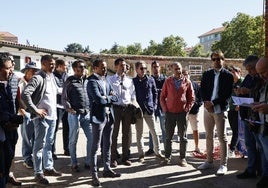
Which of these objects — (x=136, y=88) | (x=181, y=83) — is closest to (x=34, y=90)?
(x=136, y=88)

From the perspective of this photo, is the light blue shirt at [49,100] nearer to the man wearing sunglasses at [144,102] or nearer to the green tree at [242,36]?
the man wearing sunglasses at [144,102]

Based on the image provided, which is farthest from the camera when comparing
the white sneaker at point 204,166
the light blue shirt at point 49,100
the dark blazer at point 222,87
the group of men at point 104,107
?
the white sneaker at point 204,166

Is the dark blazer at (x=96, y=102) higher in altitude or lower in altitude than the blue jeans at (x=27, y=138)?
higher

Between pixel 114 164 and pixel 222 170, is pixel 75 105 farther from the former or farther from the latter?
pixel 222 170

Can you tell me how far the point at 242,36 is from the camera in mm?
42969

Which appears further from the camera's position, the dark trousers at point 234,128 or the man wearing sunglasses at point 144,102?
the dark trousers at point 234,128

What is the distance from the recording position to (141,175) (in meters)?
5.53

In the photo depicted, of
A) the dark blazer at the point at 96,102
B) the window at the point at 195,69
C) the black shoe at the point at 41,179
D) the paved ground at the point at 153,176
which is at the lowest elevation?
the paved ground at the point at 153,176

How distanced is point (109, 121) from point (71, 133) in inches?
40.0

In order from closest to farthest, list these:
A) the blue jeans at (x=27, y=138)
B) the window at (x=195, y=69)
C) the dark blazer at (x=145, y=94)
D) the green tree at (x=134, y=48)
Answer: the blue jeans at (x=27, y=138) → the dark blazer at (x=145, y=94) → the window at (x=195, y=69) → the green tree at (x=134, y=48)

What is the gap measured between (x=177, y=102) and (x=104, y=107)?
1.64 metres

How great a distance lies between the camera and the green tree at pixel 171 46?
164 ft

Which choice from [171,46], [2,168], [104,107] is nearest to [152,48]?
[171,46]

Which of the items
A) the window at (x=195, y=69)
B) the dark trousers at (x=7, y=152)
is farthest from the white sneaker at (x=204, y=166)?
the window at (x=195, y=69)
